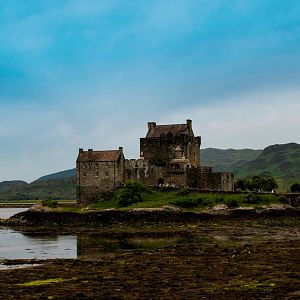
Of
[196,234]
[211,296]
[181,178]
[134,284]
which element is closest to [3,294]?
[134,284]

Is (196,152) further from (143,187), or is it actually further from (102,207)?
(102,207)

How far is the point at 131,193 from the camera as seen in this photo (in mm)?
84562

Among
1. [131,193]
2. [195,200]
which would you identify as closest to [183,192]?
[195,200]

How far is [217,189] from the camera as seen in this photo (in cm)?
9250

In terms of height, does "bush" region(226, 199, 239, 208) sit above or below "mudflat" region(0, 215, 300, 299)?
above

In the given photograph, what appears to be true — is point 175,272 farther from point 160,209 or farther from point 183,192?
point 183,192

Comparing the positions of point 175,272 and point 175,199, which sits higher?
point 175,199

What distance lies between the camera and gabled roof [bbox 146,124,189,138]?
95438 millimetres

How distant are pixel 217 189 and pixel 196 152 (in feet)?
28.2

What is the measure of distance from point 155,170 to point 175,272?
2399 inches

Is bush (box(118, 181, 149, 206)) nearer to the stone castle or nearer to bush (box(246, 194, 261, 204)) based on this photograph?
the stone castle

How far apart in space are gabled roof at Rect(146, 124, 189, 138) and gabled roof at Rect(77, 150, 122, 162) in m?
7.47

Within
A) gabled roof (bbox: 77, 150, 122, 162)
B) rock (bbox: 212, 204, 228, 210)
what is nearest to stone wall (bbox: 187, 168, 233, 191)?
gabled roof (bbox: 77, 150, 122, 162)

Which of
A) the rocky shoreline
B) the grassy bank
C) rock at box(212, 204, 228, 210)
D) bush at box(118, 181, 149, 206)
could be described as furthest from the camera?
bush at box(118, 181, 149, 206)
